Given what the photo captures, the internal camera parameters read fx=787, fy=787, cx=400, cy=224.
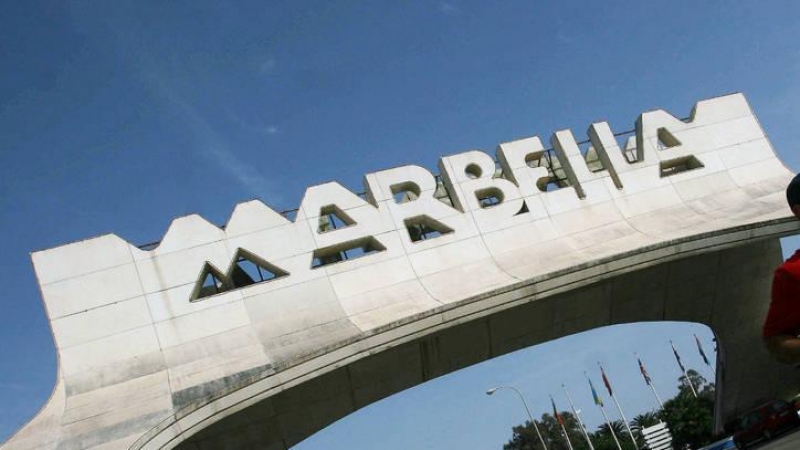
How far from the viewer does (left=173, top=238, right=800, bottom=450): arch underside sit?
→ 20.5 meters

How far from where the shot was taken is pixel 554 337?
24.5m

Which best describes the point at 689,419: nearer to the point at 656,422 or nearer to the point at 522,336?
the point at 656,422

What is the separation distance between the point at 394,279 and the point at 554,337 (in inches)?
238

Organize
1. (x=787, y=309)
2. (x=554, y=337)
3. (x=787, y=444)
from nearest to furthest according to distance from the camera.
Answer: (x=787, y=309)
(x=787, y=444)
(x=554, y=337)

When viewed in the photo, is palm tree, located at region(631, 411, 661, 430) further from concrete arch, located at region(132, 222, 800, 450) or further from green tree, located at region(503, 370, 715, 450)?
concrete arch, located at region(132, 222, 800, 450)

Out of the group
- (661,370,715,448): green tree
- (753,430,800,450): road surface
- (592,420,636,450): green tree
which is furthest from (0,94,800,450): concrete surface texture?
(592,420,636,450): green tree

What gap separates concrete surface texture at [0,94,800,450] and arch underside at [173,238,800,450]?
8cm

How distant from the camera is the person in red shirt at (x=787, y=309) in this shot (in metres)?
3.03

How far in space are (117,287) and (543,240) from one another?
11.9 m

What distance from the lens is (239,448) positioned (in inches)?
822

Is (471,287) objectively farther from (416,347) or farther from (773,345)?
(773,345)

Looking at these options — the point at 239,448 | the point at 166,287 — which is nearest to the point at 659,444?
the point at 239,448

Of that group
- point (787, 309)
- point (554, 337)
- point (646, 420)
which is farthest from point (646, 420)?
point (787, 309)

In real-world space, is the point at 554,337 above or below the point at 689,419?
above
